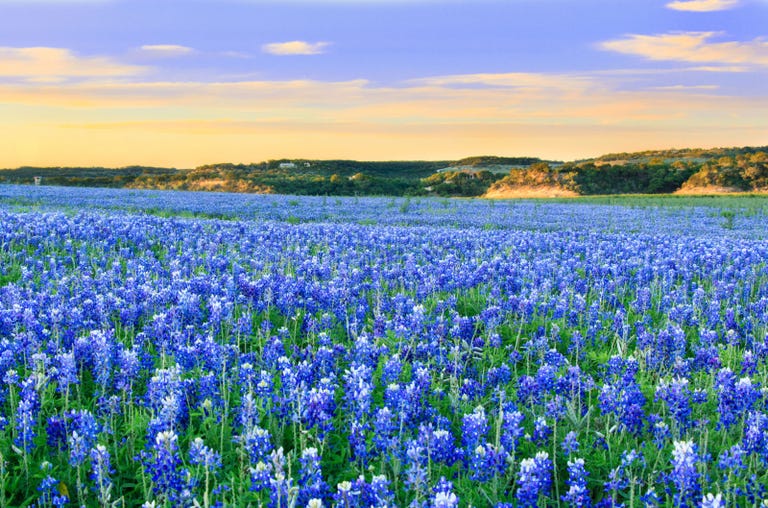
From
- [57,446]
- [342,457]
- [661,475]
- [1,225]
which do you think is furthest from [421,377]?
[1,225]

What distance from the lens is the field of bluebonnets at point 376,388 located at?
123 inches

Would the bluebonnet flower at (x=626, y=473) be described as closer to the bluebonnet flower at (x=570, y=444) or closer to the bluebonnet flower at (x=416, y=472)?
the bluebonnet flower at (x=570, y=444)

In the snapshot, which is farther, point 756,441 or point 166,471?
point 756,441

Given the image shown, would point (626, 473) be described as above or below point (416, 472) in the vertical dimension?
below

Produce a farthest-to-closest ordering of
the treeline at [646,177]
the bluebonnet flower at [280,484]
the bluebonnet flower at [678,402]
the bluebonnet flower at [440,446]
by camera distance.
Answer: the treeline at [646,177] < the bluebonnet flower at [678,402] < the bluebonnet flower at [440,446] < the bluebonnet flower at [280,484]

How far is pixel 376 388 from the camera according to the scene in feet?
14.9

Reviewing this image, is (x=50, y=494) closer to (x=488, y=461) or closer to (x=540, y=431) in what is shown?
(x=488, y=461)

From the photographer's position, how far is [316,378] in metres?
4.52

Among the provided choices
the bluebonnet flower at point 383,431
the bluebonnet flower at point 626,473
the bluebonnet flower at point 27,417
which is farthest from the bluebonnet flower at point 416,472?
the bluebonnet flower at point 27,417

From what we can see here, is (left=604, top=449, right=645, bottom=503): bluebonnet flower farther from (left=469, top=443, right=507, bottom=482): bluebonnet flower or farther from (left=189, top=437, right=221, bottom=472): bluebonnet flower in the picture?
(left=189, top=437, right=221, bottom=472): bluebonnet flower

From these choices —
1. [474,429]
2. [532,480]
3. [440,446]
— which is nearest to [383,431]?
[440,446]

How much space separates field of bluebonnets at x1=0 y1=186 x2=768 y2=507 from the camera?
3.13 m

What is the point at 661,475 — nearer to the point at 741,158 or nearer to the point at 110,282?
the point at 110,282

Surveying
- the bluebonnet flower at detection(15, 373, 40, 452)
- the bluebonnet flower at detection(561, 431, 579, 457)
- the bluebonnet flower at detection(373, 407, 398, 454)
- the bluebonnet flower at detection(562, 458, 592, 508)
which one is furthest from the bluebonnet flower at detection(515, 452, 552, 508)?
the bluebonnet flower at detection(15, 373, 40, 452)
